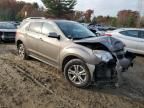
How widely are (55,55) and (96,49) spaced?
Answer: 4.82 feet

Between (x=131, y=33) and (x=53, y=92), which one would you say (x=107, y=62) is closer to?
(x=53, y=92)

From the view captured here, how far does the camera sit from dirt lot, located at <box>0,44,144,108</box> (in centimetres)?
604

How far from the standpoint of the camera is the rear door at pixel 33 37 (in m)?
9.16

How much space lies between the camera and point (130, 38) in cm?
1299

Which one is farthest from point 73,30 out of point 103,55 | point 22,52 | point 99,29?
point 99,29

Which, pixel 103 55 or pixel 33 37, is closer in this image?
pixel 103 55

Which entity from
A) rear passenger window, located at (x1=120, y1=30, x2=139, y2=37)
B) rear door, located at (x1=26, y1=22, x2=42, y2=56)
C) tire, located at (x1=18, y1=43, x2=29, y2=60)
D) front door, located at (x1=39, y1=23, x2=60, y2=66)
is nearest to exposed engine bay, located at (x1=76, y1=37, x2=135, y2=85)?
front door, located at (x1=39, y1=23, x2=60, y2=66)

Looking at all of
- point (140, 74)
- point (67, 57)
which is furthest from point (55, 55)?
point (140, 74)

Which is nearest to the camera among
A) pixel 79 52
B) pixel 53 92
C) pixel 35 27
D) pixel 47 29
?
pixel 53 92

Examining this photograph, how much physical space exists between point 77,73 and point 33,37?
2765 millimetres

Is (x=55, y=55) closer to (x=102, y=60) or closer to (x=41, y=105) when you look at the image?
(x=102, y=60)

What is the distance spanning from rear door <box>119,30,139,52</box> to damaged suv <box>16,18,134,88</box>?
→ 179 inches

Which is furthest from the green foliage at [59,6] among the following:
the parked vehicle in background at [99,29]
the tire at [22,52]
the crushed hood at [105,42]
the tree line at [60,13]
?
the crushed hood at [105,42]

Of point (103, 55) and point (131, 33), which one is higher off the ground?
point (131, 33)
